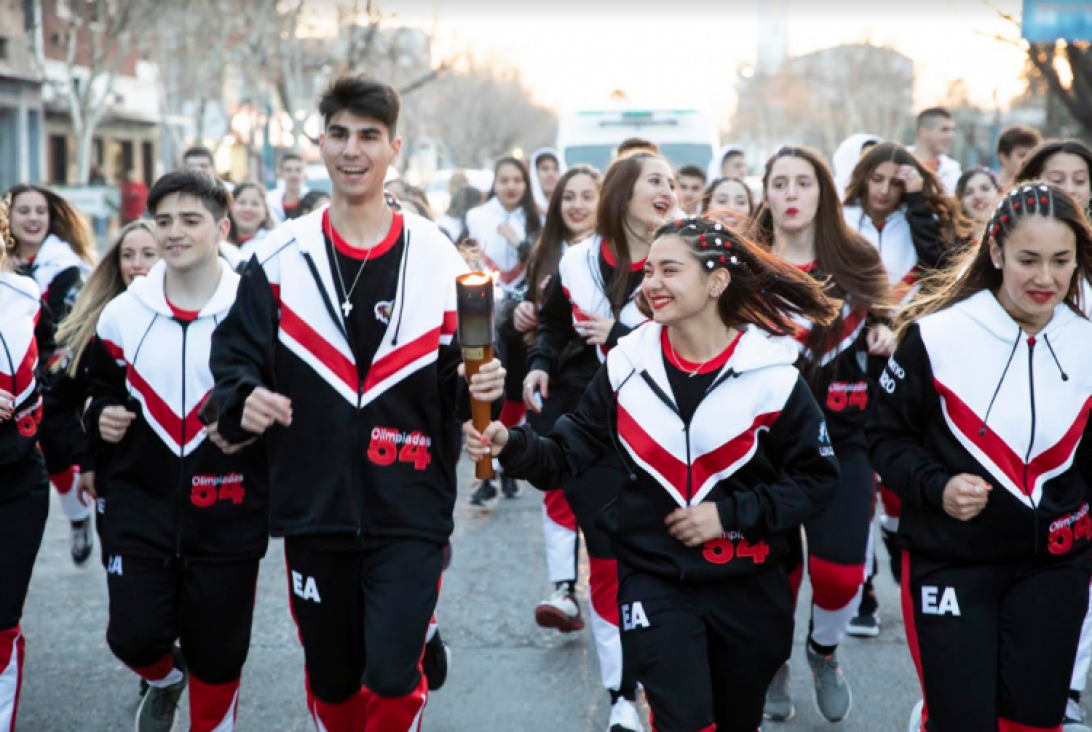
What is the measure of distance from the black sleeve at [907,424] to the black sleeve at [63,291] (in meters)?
5.20

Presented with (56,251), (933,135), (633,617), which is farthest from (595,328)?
(933,135)

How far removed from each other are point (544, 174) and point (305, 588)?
8.60 metres

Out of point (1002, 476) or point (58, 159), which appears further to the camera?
point (58, 159)

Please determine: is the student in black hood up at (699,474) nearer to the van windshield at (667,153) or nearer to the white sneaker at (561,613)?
the white sneaker at (561,613)

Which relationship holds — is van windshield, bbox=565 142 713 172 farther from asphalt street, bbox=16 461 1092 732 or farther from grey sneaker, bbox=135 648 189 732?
grey sneaker, bbox=135 648 189 732

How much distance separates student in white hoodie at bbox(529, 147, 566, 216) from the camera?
1251 cm

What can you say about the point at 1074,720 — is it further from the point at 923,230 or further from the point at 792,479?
the point at 923,230

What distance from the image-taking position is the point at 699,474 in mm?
4180

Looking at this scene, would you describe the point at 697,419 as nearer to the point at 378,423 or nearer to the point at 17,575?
the point at 378,423

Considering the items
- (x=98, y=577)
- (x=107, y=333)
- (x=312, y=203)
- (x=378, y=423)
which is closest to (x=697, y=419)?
(x=378, y=423)

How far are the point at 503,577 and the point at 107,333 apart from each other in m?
3.55

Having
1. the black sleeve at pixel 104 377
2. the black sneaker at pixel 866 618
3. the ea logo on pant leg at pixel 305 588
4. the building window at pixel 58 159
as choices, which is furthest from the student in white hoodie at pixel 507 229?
the building window at pixel 58 159

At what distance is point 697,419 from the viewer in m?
4.17

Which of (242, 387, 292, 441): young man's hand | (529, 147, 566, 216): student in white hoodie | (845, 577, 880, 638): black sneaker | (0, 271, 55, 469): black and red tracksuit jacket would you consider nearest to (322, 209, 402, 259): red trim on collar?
(242, 387, 292, 441): young man's hand
